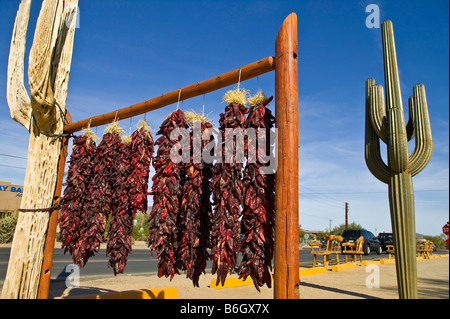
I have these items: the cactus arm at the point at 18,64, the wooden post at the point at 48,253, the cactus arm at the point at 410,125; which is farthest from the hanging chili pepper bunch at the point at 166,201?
the cactus arm at the point at 410,125

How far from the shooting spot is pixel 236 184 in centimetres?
267

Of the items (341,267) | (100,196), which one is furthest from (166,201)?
(341,267)

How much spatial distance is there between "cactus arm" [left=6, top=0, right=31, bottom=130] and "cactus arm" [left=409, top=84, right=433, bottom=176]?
673 centimetres

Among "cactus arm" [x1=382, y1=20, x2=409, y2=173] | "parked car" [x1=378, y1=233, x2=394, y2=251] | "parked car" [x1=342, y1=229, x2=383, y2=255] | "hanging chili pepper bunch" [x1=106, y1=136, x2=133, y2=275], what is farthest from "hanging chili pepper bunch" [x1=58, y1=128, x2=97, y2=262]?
"parked car" [x1=378, y1=233, x2=394, y2=251]

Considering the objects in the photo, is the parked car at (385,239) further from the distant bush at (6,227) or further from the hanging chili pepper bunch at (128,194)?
the distant bush at (6,227)

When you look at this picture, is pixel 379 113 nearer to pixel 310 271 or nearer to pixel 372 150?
pixel 372 150

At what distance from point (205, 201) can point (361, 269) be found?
14.5 meters

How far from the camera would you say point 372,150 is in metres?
6.80

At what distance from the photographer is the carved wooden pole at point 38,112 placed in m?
3.06

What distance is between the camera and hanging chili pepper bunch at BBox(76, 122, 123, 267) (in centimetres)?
412

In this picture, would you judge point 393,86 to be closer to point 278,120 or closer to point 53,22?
point 278,120

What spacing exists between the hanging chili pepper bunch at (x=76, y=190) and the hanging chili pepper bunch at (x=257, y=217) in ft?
9.02

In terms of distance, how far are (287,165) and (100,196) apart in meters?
2.87
